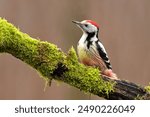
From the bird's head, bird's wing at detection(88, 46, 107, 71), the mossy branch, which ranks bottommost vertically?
the mossy branch

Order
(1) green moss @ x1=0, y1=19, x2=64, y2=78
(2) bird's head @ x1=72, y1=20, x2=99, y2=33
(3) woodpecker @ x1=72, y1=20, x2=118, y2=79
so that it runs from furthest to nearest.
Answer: (2) bird's head @ x1=72, y1=20, x2=99, y2=33 < (3) woodpecker @ x1=72, y1=20, x2=118, y2=79 < (1) green moss @ x1=0, y1=19, x2=64, y2=78

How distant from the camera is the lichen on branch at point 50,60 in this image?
3.07 meters

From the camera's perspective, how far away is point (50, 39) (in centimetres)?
513

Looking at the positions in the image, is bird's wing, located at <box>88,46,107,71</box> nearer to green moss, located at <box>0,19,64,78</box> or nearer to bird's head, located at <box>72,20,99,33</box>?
bird's head, located at <box>72,20,99,33</box>

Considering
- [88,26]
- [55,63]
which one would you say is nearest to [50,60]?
[55,63]

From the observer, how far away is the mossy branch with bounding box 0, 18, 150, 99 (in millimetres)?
3066

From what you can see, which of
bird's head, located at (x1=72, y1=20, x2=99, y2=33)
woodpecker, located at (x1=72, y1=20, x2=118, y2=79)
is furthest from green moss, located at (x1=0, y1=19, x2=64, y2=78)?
bird's head, located at (x1=72, y1=20, x2=99, y2=33)

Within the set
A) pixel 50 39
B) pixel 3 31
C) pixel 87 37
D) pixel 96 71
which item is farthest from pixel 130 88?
pixel 50 39

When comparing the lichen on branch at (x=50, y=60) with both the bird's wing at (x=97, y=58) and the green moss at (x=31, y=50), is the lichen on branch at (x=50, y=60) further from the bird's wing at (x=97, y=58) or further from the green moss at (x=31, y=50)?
the bird's wing at (x=97, y=58)

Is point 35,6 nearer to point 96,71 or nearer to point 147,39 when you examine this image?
point 147,39

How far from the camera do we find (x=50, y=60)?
10.1 feet

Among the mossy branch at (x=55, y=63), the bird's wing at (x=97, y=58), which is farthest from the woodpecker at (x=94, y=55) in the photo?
the mossy branch at (x=55, y=63)

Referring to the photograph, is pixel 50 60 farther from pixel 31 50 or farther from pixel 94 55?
pixel 94 55

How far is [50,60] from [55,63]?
0.03 meters
